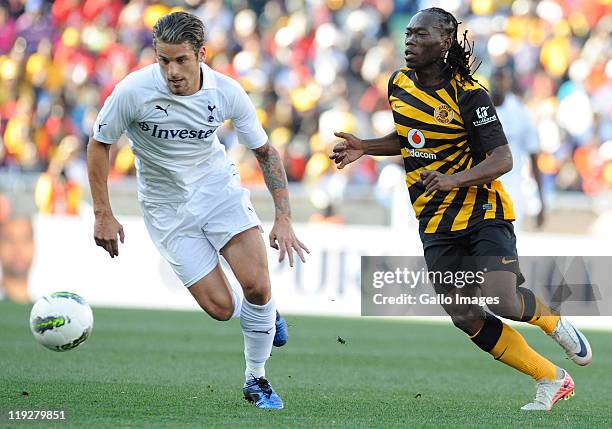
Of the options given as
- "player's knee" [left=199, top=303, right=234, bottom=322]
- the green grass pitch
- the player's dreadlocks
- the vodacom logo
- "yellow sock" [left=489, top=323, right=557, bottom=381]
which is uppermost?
the player's dreadlocks

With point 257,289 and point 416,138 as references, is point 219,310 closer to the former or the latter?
point 257,289

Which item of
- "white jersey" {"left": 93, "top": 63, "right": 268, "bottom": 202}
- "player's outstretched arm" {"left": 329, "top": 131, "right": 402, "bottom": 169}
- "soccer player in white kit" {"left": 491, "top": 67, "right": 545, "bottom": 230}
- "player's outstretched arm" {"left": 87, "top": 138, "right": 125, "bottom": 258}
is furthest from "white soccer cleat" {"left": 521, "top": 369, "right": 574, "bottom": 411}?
"soccer player in white kit" {"left": 491, "top": 67, "right": 545, "bottom": 230}

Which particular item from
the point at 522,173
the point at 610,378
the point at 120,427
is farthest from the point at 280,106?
the point at 120,427

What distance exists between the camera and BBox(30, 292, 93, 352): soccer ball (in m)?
6.78

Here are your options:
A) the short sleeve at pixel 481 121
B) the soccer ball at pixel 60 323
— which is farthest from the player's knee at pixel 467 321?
the soccer ball at pixel 60 323

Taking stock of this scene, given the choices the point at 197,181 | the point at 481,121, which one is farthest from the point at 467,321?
the point at 197,181

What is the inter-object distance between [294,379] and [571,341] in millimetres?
2074

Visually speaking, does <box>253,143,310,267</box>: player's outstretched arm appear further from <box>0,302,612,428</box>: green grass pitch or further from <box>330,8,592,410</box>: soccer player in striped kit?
<box>0,302,612,428</box>: green grass pitch

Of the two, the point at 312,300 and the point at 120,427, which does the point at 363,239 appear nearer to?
the point at 312,300

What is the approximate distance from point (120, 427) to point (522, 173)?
280 inches

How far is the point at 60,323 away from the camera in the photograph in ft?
22.3

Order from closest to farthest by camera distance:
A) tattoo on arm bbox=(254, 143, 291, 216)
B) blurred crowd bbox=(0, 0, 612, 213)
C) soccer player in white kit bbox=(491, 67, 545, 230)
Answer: tattoo on arm bbox=(254, 143, 291, 216) → soccer player in white kit bbox=(491, 67, 545, 230) → blurred crowd bbox=(0, 0, 612, 213)

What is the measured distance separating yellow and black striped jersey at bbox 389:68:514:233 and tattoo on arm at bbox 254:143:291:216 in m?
0.74

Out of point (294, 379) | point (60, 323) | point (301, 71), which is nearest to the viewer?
point (60, 323)
